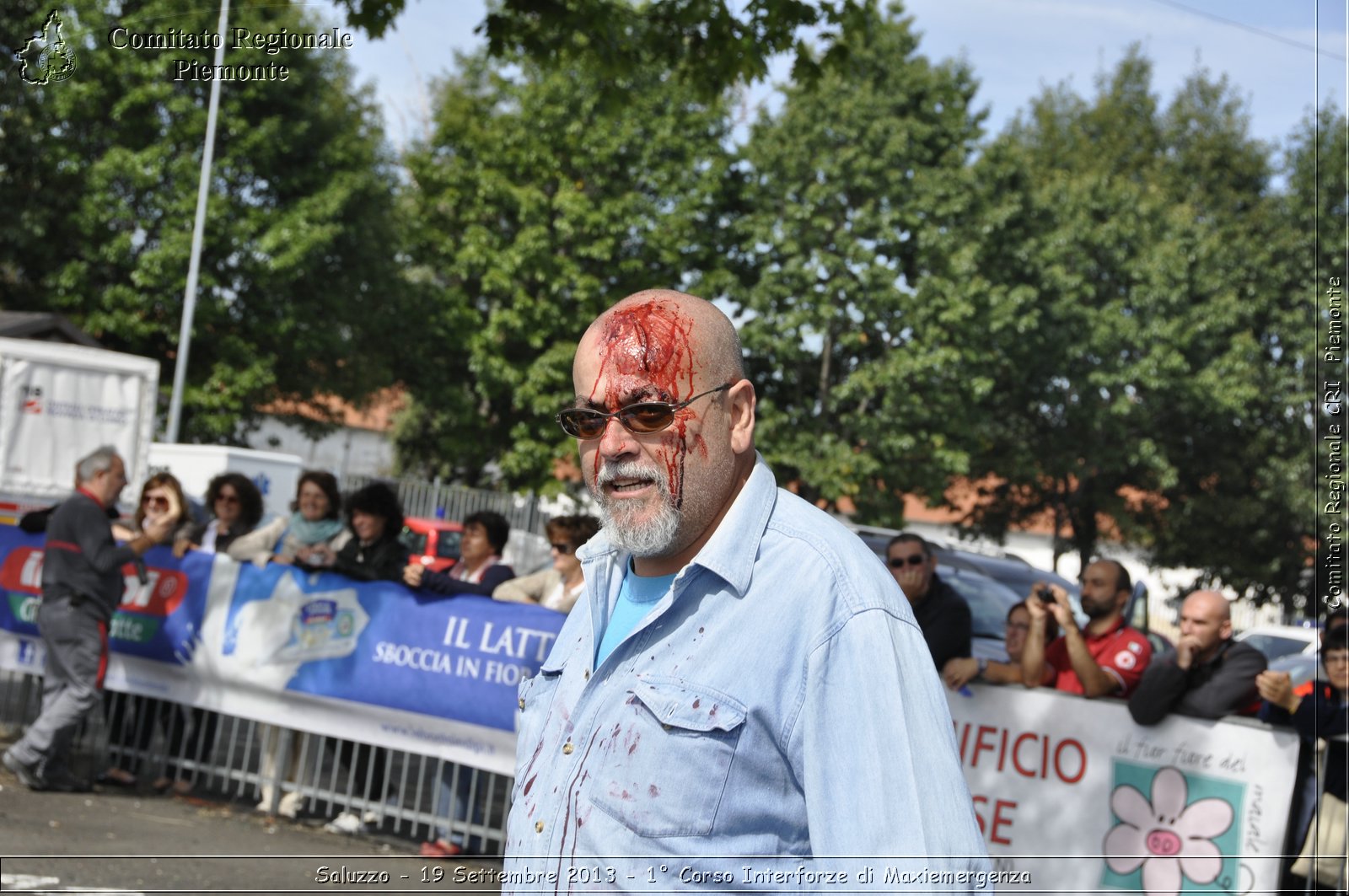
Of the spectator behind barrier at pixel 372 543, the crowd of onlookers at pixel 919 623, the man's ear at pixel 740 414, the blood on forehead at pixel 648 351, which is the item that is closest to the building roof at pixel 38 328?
the crowd of onlookers at pixel 919 623

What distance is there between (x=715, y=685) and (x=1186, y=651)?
15.6 ft

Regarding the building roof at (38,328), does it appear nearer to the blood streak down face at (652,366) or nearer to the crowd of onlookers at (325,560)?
the crowd of onlookers at (325,560)

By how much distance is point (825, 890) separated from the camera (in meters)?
1.84

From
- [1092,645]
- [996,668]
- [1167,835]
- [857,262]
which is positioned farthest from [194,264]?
[1167,835]

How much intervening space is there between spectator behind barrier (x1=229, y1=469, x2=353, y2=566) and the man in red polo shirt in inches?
160

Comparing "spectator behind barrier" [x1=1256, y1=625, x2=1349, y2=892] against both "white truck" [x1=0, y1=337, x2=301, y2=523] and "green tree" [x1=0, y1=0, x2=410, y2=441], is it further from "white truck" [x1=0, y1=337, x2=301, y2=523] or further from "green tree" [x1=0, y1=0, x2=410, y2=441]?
"green tree" [x1=0, y1=0, x2=410, y2=441]

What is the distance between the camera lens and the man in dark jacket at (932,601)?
6645mm

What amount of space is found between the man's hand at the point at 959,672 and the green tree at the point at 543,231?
2531 centimetres

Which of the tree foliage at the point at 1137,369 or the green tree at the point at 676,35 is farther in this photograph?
the tree foliage at the point at 1137,369

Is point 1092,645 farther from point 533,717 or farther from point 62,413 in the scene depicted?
point 62,413

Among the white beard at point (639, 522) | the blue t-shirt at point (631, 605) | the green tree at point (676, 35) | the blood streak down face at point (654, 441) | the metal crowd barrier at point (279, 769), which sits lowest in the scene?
the metal crowd barrier at point (279, 769)

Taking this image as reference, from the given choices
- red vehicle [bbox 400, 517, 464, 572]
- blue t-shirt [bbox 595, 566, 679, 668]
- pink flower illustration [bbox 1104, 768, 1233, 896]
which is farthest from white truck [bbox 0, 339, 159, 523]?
blue t-shirt [bbox 595, 566, 679, 668]

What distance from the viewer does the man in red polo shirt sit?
6383 millimetres

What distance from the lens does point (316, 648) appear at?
25.3 feet
